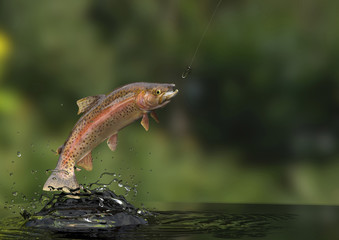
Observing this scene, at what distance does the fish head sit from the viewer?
5.74 metres

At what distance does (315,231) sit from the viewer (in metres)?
6.35

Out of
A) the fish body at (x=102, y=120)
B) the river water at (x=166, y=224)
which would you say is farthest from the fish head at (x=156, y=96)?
the river water at (x=166, y=224)

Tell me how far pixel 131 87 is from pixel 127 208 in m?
1.46

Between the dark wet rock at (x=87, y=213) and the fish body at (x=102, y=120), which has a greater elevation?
the fish body at (x=102, y=120)

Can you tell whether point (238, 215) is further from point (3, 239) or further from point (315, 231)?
point (3, 239)

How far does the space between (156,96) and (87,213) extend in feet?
4.59

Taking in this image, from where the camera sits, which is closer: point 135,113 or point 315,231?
point 135,113

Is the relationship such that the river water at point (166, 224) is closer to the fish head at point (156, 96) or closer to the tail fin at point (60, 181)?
the tail fin at point (60, 181)

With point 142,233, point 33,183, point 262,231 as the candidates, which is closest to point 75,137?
point 142,233

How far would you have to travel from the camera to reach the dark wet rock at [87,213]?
6.27 meters

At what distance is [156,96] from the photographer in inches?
227

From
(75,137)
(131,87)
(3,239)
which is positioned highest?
(131,87)

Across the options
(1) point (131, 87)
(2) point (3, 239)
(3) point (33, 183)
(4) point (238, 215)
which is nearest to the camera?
(2) point (3, 239)

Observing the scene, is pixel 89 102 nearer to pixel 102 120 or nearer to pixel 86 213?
pixel 102 120
